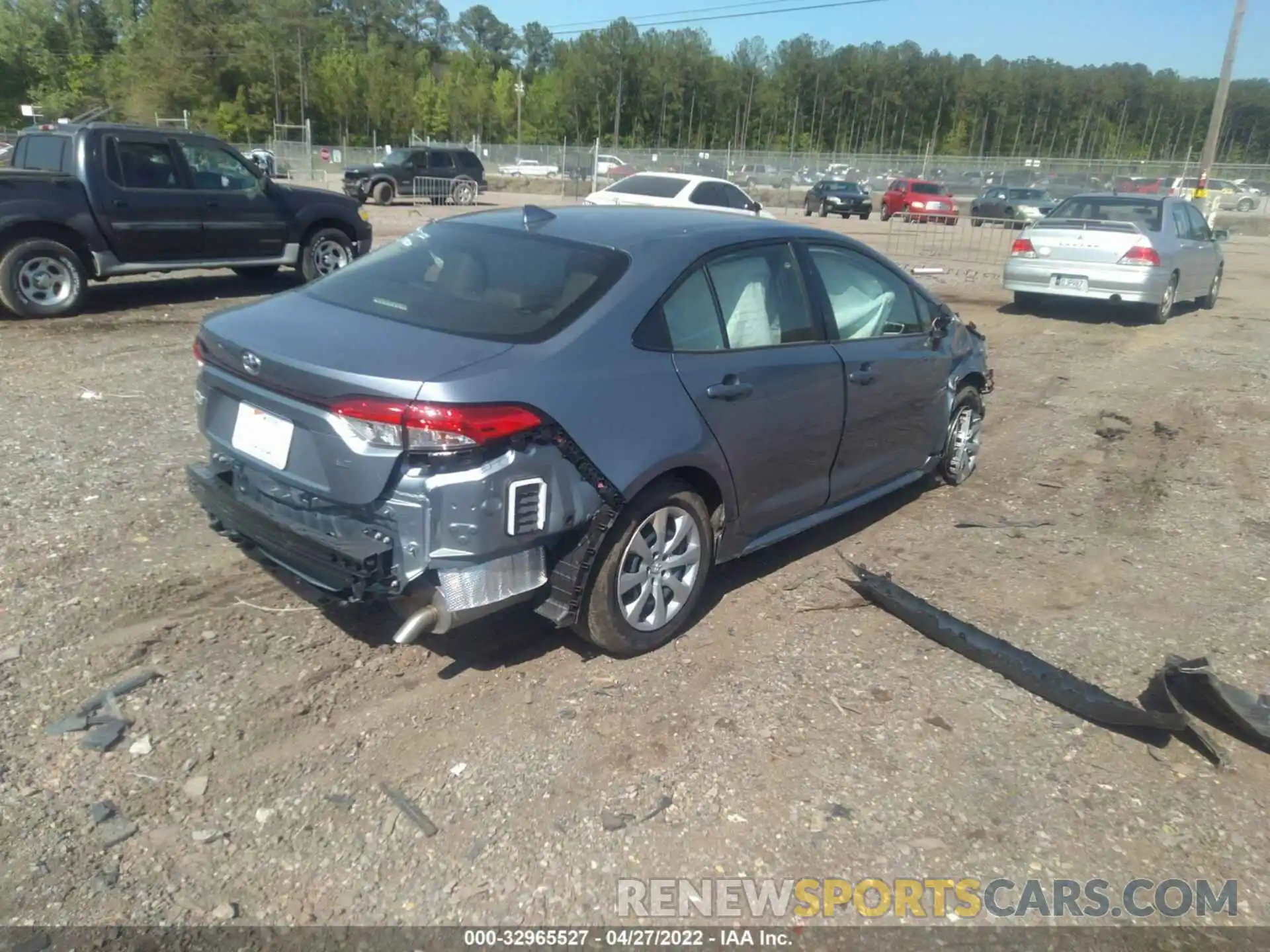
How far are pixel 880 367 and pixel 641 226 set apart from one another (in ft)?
4.83

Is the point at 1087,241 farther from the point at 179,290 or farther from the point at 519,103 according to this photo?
the point at 519,103

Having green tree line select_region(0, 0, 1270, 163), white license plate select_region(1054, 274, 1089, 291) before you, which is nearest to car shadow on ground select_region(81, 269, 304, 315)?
white license plate select_region(1054, 274, 1089, 291)

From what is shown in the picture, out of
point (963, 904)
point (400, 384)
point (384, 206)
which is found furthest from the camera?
point (384, 206)

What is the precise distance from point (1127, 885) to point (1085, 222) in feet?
38.7

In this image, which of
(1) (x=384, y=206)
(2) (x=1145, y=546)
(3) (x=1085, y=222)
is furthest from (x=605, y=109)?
(2) (x=1145, y=546)

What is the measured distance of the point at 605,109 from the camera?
110 metres

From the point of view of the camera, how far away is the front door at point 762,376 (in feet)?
13.1

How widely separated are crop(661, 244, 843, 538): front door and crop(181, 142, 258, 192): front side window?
8.68m

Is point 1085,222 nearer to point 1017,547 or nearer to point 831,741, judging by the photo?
point 1017,547

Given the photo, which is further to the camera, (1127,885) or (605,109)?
(605,109)

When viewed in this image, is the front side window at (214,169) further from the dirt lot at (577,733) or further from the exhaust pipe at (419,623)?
the exhaust pipe at (419,623)

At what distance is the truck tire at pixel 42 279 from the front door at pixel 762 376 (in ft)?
27.3

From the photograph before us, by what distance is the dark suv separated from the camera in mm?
31078

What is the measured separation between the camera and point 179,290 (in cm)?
1194
